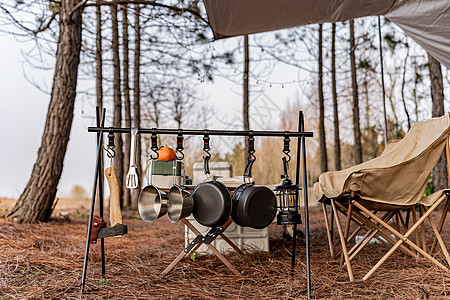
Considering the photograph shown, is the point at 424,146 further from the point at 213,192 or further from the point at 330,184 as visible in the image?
the point at 213,192

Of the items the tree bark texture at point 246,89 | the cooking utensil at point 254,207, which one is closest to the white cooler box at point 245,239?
the cooking utensil at point 254,207

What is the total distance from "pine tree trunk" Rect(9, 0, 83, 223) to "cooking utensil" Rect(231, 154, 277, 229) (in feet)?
10.1

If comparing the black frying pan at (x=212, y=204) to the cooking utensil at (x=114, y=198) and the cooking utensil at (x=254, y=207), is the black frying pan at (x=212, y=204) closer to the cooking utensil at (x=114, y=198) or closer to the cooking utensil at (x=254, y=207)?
the cooking utensil at (x=254, y=207)

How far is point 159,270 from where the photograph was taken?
8.24ft

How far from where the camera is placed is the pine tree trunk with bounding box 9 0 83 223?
14.2 ft

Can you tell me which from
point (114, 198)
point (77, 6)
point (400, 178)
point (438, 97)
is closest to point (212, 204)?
point (114, 198)

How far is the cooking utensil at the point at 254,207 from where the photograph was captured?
1908 mm

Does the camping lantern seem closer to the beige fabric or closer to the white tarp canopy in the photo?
the beige fabric

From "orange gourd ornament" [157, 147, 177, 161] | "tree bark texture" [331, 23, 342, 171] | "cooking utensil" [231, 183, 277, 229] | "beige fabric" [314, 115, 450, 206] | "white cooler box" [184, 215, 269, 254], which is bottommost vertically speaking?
"white cooler box" [184, 215, 269, 254]

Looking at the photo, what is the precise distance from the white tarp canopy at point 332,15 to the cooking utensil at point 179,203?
2.11m

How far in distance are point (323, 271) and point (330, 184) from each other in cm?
50

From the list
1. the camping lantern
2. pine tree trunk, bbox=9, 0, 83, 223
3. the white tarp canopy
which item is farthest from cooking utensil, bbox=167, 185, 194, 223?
pine tree trunk, bbox=9, 0, 83, 223

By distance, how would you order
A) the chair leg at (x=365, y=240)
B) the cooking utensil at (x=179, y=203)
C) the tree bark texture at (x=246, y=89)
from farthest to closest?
the tree bark texture at (x=246, y=89) → the chair leg at (x=365, y=240) → the cooking utensil at (x=179, y=203)

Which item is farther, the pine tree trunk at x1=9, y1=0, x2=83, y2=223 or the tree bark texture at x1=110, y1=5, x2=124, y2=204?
the tree bark texture at x1=110, y1=5, x2=124, y2=204
